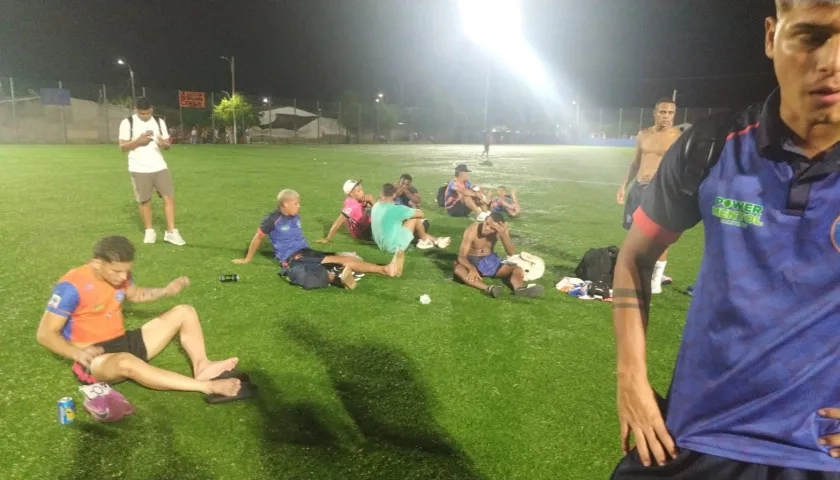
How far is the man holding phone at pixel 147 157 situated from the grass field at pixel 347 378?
707 mm

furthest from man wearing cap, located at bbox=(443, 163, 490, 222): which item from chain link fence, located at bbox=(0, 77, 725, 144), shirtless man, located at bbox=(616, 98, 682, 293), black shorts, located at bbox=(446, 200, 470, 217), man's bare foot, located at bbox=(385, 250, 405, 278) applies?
chain link fence, located at bbox=(0, 77, 725, 144)

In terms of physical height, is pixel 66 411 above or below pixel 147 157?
below

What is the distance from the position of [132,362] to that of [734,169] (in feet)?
14.0

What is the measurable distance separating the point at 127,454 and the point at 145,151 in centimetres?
679

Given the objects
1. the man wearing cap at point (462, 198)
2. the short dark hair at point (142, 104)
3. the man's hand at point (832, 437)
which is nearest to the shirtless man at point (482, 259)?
the man wearing cap at point (462, 198)

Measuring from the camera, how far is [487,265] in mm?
7656

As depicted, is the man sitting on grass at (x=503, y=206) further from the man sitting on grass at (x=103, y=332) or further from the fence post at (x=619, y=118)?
the fence post at (x=619, y=118)

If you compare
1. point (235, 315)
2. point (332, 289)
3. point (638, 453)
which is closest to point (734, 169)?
point (638, 453)

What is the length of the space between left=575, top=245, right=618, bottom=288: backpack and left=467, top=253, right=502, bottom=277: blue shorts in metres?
1.10

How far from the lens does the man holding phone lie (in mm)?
8984

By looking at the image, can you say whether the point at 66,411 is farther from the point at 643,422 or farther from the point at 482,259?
the point at 482,259

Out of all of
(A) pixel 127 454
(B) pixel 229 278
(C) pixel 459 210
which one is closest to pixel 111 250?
(A) pixel 127 454

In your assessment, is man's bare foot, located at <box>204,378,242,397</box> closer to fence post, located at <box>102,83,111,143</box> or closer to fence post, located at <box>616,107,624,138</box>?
fence post, located at <box>102,83,111,143</box>

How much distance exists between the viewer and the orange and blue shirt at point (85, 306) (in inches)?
163
